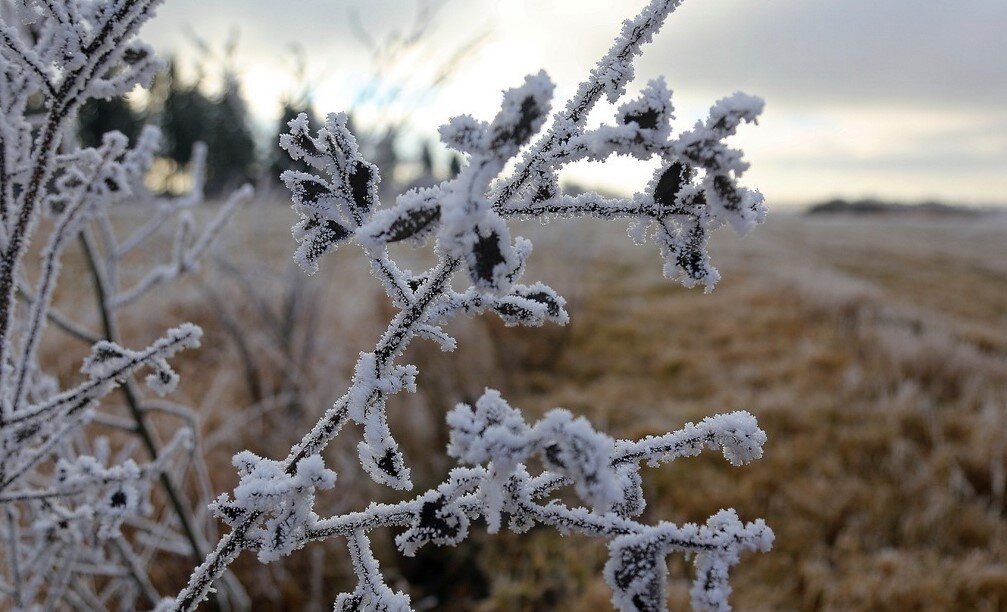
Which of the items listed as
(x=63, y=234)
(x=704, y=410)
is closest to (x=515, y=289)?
(x=63, y=234)

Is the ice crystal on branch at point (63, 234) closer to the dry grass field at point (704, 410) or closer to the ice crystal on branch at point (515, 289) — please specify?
the ice crystal on branch at point (515, 289)

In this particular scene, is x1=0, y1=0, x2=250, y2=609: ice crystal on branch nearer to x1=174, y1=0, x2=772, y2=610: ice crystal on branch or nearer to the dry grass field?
x1=174, y1=0, x2=772, y2=610: ice crystal on branch

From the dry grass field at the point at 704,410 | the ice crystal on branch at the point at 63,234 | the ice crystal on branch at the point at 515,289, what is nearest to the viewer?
the ice crystal on branch at the point at 515,289

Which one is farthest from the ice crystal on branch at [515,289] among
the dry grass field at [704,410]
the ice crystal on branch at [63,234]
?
the dry grass field at [704,410]

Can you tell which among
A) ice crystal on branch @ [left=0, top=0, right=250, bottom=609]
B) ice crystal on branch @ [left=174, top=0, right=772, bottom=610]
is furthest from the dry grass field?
ice crystal on branch @ [left=174, top=0, right=772, bottom=610]

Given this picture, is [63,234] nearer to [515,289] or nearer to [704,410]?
[515,289]

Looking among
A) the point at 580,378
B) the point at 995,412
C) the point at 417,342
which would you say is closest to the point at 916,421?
the point at 995,412

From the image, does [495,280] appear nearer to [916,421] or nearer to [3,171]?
[3,171]

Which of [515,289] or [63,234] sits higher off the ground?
[63,234]
